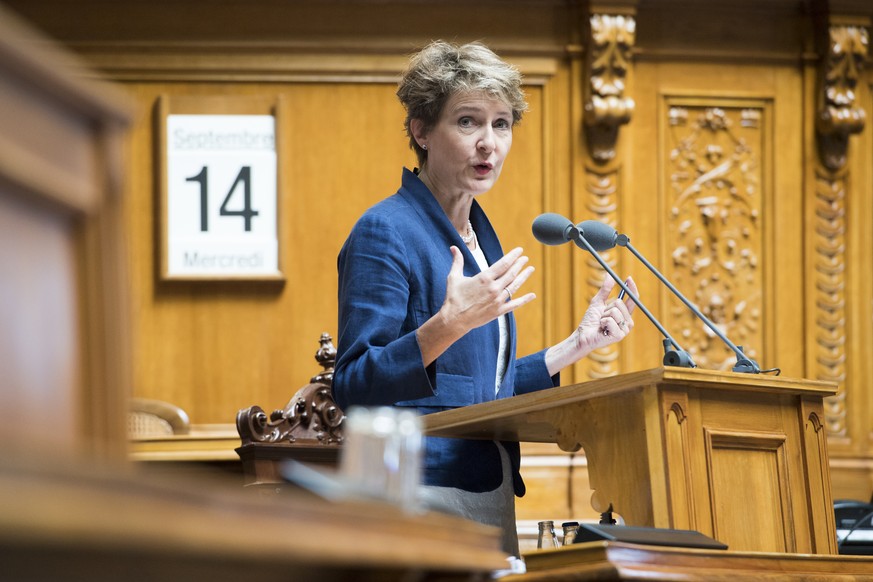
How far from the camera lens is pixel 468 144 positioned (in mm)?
2604

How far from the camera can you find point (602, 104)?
4855 mm

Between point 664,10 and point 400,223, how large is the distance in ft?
9.79

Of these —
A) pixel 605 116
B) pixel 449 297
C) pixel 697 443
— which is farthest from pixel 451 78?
pixel 605 116

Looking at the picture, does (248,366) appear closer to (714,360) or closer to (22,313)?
(714,360)

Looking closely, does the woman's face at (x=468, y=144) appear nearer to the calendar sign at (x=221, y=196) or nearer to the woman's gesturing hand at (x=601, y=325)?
the woman's gesturing hand at (x=601, y=325)

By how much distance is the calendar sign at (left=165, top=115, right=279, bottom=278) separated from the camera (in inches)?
191

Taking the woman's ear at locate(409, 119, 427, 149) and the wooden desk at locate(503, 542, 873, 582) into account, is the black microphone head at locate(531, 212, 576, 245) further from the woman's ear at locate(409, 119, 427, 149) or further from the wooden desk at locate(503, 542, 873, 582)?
the wooden desk at locate(503, 542, 873, 582)

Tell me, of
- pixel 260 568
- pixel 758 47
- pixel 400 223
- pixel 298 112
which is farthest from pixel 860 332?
pixel 260 568

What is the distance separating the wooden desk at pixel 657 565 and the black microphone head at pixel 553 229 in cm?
84

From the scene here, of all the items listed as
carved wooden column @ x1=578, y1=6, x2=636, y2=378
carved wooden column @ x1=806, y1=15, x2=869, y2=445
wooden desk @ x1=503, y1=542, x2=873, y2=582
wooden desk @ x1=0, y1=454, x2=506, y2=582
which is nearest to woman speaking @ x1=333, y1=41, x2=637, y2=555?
wooden desk @ x1=503, y1=542, x2=873, y2=582

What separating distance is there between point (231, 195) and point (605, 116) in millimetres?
1433

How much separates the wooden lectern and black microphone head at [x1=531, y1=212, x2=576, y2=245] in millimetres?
429

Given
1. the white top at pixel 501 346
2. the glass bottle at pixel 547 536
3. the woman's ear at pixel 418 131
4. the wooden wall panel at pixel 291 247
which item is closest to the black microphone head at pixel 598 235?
the white top at pixel 501 346

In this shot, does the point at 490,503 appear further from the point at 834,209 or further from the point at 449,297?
the point at 834,209
